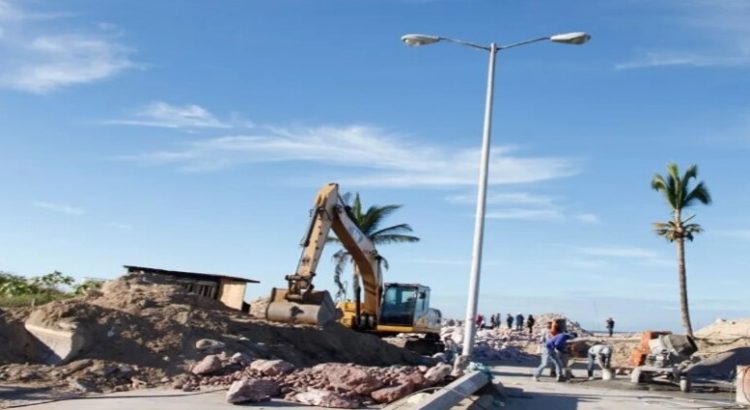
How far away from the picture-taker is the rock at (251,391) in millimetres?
12922

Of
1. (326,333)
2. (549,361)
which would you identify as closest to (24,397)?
(326,333)

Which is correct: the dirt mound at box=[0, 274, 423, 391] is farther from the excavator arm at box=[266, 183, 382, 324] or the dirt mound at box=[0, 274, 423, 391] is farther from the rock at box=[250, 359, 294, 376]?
the rock at box=[250, 359, 294, 376]

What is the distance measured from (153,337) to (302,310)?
18.3 feet

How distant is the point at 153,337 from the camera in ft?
58.1

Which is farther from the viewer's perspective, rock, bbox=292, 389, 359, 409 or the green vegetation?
the green vegetation

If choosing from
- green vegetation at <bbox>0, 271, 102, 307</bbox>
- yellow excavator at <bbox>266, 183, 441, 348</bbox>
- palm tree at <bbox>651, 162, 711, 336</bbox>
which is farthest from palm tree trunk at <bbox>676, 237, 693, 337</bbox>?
green vegetation at <bbox>0, 271, 102, 307</bbox>

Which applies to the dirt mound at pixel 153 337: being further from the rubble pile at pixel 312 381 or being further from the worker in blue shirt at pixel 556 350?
the worker in blue shirt at pixel 556 350

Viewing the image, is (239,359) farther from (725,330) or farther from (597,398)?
(725,330)

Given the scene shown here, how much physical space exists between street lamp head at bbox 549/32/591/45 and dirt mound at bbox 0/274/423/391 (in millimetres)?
9286

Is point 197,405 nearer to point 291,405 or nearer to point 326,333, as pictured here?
point 291,405

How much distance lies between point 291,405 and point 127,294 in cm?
1005

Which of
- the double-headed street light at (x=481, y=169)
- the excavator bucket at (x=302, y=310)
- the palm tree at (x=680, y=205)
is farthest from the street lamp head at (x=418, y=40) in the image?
the palm tree at (x=680, y=205)

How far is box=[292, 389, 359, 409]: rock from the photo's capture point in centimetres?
1327

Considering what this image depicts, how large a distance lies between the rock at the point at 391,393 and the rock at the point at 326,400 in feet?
1.37
